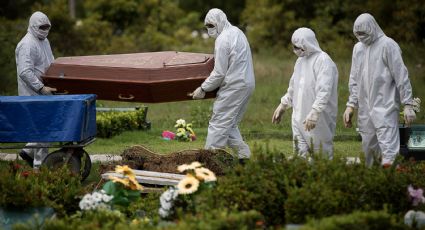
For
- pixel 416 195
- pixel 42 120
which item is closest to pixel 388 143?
pixel 416 195

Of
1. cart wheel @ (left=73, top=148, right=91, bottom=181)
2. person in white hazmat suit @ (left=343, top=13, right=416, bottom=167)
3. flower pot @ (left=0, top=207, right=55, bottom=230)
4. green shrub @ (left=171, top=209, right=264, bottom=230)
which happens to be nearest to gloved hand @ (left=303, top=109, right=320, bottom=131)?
person in white hazmat suit @ (left=343, top=13, right=416, bottom=167)

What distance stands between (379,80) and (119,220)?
3733 millimetres

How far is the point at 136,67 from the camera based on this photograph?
11.4m

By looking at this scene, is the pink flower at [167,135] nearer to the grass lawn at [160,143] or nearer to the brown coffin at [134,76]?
the grass lawn at [160,143]

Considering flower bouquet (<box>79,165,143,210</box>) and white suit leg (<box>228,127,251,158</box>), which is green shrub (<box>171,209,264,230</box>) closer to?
flower bouquet (<box>79,165,143,210</box>)

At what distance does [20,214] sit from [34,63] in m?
3.88

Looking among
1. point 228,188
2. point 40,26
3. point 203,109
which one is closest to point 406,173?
point 228,188

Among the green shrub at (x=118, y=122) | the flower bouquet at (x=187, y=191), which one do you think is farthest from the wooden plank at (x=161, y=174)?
the green shrub at (x=118, y=122)

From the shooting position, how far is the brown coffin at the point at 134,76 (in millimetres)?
11359

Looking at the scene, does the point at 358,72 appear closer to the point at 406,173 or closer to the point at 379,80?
the point at 379,80

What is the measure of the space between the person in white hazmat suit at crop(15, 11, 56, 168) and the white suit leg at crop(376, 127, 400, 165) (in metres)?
4.18

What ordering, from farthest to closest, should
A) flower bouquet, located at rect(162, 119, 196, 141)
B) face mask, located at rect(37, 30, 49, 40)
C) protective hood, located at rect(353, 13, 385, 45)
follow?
flower bouquet, located at rect(162, 119, 196, 141), face mask, located at rect(37, 30, 49, 40), protective hood, located at rect(353, 13, 385, 45)

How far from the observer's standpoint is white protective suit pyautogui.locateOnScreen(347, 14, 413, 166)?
9.91m

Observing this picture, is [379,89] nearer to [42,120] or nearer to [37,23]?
[42,120]
